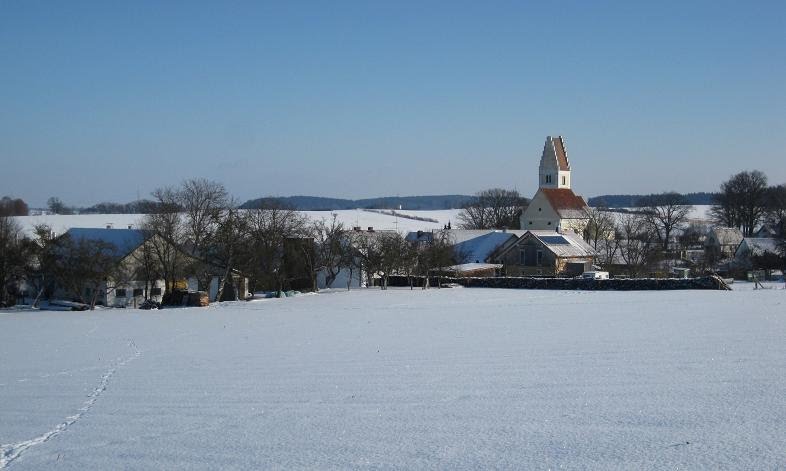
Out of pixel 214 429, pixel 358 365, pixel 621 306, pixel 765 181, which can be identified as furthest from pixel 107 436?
pixel 765 181

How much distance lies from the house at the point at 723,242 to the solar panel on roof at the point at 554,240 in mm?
25653

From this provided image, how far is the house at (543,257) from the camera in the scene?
2569 inches

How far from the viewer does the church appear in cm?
10175

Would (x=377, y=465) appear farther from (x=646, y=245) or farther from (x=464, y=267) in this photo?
(x=646, y=245)

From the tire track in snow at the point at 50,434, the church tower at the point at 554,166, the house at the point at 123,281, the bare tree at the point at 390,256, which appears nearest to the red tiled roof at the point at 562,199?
the church tower at the point at 554,166

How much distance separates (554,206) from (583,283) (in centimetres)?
5740

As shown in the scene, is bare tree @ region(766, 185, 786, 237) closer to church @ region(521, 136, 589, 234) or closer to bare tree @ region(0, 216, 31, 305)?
church @ region(521, 136, 589, 234)

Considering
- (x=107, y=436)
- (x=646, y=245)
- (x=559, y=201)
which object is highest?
(x=559, y=201)

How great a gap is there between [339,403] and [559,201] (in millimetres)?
95197

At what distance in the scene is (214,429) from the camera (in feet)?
34.6

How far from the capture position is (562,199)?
104875 millimetres

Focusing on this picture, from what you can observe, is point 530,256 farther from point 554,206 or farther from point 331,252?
point 554,206

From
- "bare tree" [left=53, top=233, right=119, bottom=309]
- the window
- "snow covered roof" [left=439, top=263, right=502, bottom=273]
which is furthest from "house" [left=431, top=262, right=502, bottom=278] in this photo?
"bare tree" [left=53, top=233, right=119, bottom=309]

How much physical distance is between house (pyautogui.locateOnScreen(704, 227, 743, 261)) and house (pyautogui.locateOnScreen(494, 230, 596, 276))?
85.4 ft
